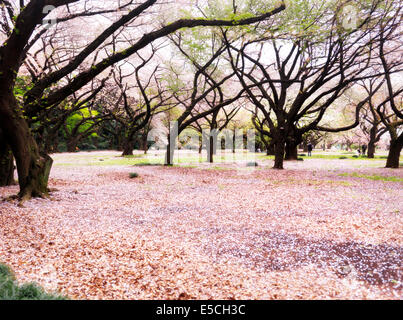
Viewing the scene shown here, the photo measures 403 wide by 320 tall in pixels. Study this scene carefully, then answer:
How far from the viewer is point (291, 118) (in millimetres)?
15250

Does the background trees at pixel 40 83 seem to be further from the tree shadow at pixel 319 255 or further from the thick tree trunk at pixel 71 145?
the thick tree trunk at pixel 71 145

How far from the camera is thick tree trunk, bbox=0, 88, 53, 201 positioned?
19.1 feet

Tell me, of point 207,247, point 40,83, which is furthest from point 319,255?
point 40,83

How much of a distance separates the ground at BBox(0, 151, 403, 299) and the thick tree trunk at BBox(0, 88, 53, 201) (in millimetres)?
465

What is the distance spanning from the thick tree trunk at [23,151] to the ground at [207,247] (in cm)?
47

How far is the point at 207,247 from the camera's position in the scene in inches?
157

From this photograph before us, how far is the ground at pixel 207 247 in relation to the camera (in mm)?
2854

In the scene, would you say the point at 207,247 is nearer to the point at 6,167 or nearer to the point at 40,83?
the point at 40,83

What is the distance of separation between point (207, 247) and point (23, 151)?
5.22 m

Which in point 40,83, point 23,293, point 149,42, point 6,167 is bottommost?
point 23,293

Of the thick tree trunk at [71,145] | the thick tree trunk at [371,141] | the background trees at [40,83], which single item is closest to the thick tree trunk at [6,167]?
the background trees at [40,83]

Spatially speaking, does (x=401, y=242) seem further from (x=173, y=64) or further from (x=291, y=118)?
(x=173, y=64)

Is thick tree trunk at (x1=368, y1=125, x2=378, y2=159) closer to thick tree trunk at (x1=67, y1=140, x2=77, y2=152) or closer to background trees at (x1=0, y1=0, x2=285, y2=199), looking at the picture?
background trees at (x1=0, y1=0, x2=285, y2=199)
